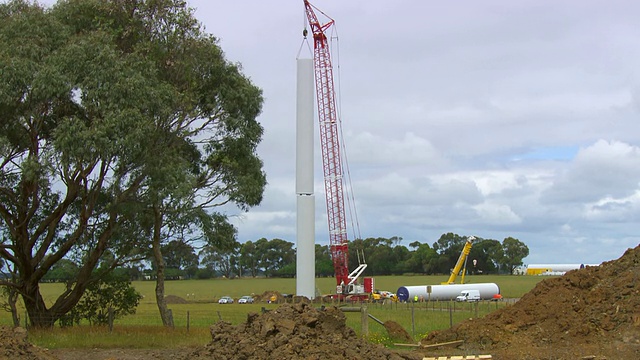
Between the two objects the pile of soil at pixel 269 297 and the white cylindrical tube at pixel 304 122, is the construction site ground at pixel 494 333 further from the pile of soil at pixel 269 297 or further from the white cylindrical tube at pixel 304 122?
the pile of soil at pixel 269 297

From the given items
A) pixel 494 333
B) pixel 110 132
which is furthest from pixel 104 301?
pixel 494 333

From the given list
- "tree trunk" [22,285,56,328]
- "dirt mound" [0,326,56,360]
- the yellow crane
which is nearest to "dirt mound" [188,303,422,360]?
→ "dirt mound" [0,326,56,360]

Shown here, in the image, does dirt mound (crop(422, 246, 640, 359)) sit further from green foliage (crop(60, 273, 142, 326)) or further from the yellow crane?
the yellow crane

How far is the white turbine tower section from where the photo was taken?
41.6 m

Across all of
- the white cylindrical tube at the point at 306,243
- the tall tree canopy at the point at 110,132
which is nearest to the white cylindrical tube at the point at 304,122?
the white cylindrical tube at the point at 306,243

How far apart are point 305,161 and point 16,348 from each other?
2560 cm

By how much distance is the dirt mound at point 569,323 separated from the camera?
21.2 m

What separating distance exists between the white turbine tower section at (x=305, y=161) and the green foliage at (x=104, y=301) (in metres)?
11.9

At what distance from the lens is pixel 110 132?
2469 cm

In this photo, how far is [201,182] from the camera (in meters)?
32.2

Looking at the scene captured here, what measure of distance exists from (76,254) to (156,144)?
7.38m

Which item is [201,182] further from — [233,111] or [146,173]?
[146,173]

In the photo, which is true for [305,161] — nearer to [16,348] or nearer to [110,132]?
[110,132]

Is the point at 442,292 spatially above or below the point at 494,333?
above
